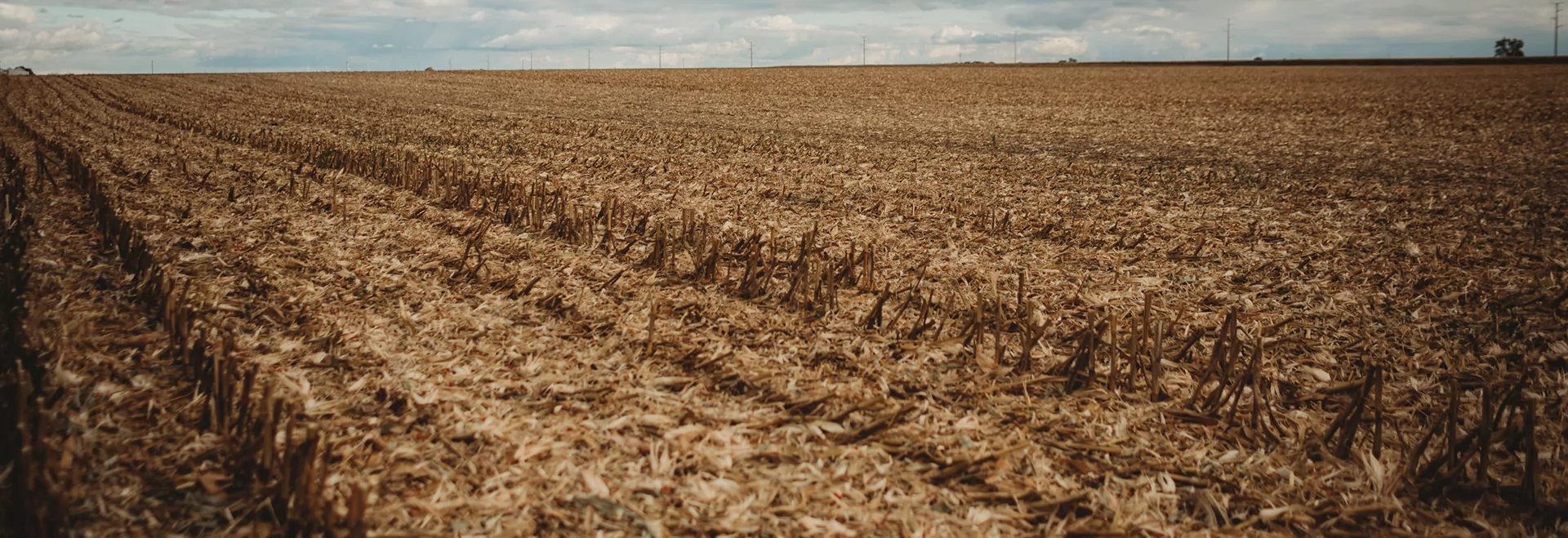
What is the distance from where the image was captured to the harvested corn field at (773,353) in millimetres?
3191

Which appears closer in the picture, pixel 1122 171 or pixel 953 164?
pixel 1122 171

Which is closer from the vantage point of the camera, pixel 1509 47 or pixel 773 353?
pixel 773 353

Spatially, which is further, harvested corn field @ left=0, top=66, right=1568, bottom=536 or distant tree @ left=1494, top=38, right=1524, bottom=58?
distant tree @ left=1494, top=38, right=1524, bottom=58

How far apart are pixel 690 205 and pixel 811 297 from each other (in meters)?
3.81

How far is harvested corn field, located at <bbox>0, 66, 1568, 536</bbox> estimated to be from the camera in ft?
10.5

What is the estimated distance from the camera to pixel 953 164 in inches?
516

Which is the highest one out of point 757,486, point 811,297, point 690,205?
point 690,205

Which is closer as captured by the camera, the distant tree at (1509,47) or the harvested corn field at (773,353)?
the harvested corn field at (773,353)

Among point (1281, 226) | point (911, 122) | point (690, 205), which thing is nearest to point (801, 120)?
point (911, 122)

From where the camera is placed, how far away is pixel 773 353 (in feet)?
15.3

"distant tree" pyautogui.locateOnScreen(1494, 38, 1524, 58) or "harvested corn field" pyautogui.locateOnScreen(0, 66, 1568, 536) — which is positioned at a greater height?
"distant tree" pyautogui.locateOnScreen(1494, 38, 1524, 58)

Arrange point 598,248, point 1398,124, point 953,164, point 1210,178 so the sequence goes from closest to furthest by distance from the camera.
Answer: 1. point 598,248
2. point 1210,178
3. point 953,164
4. point 1398,124

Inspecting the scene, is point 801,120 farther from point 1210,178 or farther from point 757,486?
point 757,486

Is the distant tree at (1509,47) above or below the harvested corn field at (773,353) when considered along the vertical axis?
above
